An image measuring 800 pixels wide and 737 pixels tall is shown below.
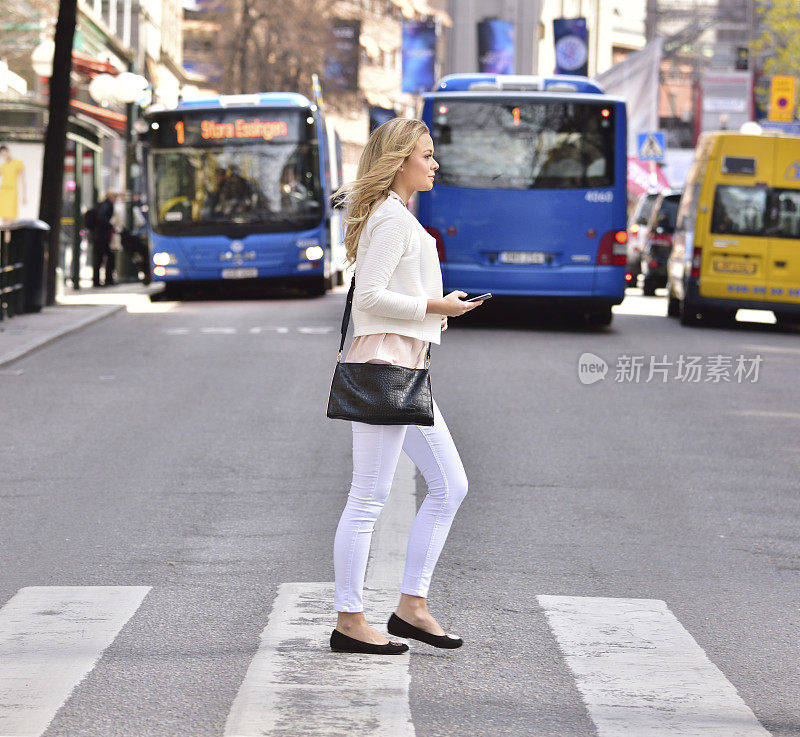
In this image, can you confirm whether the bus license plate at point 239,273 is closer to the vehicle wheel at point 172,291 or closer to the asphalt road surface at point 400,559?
the vehicle wheel at point 172,291

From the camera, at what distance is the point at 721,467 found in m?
10.3

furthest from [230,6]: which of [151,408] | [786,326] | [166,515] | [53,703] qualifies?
[53,703]

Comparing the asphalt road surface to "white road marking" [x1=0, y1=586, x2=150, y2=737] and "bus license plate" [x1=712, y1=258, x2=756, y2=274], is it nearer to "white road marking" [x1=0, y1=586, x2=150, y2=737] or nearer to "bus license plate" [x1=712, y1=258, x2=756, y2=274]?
"white road marking" [x1=0, y1=586, x2=150, y2=737]

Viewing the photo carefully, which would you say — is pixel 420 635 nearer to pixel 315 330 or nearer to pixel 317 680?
pixel 317 680

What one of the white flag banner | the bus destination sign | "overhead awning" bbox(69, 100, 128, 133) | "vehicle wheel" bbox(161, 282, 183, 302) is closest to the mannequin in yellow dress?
"vehicle wheel" bbox(161, 282, 183, 302)

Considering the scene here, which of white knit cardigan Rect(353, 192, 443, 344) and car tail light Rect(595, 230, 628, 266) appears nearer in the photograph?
white knit cardigan Rect(353, 192, 443, 344)

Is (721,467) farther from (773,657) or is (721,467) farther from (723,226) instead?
(723,226)

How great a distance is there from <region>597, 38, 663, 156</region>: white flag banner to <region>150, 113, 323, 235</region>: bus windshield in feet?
86.0

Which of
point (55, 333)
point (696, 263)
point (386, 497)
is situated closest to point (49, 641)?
point (386, 497)

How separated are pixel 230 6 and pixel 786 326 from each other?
105 feet

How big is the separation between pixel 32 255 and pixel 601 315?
7481 millimetres

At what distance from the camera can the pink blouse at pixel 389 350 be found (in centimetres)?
548

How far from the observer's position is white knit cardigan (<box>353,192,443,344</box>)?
17.7 feet

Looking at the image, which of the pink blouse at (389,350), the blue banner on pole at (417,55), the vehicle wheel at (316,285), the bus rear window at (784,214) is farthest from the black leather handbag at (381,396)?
the blue banner on pole at (417,55)
